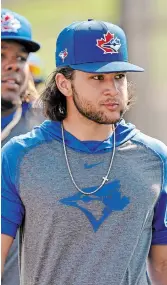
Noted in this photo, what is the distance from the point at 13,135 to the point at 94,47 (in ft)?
4.39

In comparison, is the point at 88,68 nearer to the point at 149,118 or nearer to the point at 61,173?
the point at 61,173

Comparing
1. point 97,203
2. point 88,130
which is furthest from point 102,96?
point 97,203

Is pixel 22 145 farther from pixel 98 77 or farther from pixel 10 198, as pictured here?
pixel 98 77

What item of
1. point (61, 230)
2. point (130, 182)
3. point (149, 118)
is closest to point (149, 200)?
point (130, 182)

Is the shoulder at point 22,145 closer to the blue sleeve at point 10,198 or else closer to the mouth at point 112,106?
the blue sleeve at point 10,198

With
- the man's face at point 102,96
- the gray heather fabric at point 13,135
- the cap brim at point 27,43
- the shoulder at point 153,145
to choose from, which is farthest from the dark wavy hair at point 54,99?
the cap brim at point 27,43

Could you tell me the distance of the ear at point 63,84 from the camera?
4.84 metres

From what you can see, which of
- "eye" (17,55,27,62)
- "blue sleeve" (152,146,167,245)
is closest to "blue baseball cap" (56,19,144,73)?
"blue sleeve" (152,146,167,245)

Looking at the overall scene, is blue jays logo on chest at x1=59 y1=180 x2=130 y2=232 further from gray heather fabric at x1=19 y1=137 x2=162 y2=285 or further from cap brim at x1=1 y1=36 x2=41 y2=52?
cap brim at x1=1 y1=36 x2=41 y2=52

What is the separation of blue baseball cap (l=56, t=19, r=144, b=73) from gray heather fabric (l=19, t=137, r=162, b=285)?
1.22ft

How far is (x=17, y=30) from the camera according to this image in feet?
20.7

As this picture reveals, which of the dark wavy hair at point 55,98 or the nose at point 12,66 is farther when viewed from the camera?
the nose at point 12,66

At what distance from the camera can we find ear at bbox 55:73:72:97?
4844 mm

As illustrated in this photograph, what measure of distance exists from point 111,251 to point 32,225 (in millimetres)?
353
